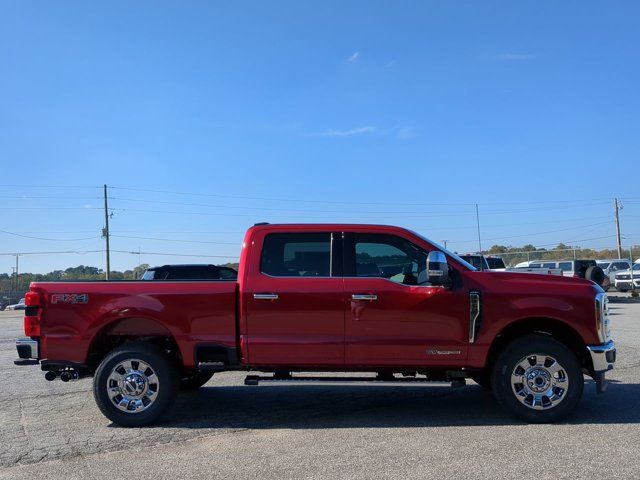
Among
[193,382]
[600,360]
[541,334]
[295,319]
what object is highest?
[295,319]

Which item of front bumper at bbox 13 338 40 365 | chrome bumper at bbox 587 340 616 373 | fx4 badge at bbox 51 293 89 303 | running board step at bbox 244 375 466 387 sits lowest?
running board step at bbox 244 375 466 387

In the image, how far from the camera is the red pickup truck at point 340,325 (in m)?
6.18

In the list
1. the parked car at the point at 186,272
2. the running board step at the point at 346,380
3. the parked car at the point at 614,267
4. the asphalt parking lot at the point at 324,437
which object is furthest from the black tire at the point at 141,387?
the parked car at the point at 614,267

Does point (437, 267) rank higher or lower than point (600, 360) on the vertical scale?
higher

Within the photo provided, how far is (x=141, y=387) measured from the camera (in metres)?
6.36

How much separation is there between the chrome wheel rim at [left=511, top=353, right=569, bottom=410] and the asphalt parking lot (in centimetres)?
26

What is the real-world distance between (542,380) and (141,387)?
421 centimetres

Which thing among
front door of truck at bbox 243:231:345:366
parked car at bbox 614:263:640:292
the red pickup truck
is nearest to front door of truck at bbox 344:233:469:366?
the red pickup truck

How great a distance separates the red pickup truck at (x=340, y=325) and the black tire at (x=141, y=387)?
1cm

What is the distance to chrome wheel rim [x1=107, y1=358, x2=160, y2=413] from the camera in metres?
6.31

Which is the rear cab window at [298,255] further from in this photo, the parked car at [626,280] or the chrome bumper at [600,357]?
the parked car at [626,280]

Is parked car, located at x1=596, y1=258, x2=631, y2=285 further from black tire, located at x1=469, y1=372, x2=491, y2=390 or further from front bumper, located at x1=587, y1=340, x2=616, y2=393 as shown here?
front bumper, located at x1=587, y1=340, x2=616, y2=393

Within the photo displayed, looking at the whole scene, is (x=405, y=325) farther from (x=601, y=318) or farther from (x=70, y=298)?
(x=70, y=298)

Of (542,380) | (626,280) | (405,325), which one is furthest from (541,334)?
(626,280)
